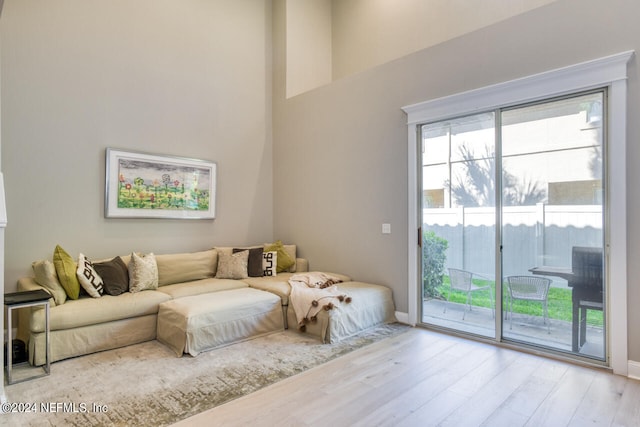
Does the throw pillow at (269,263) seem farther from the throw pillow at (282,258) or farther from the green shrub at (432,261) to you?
the green shrub at (432,261)

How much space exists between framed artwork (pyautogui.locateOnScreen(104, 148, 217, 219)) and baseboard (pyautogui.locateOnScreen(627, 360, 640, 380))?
465cm

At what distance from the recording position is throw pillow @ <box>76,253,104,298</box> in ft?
11.3

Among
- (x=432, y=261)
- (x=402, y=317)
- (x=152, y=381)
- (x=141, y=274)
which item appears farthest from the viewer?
(x=402, y=317)

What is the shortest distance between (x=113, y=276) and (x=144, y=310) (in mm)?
548

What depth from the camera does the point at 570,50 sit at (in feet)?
9.93

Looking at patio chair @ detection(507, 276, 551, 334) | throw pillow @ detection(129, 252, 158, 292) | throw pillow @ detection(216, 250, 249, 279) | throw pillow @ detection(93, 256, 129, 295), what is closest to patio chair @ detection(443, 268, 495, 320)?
patio chair @ detection(507, 276, 551, 334)

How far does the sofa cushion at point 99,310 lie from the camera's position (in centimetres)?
301

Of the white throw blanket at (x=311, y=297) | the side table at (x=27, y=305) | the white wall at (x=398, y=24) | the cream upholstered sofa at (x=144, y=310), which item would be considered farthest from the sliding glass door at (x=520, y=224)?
the side table at (x=27, y=305)

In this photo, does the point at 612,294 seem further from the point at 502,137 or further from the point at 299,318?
the point at 299,318

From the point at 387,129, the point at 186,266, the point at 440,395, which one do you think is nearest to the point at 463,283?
the point at 440,395

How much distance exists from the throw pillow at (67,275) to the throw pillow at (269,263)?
82.0 inches

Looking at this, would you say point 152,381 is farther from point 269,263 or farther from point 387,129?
point 387,129

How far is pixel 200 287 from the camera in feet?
13.3

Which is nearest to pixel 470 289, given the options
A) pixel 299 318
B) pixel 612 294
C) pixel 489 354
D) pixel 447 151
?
pixel 489 354
